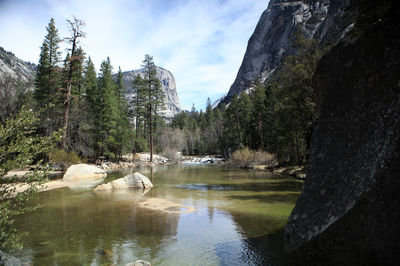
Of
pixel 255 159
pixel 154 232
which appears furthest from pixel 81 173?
pixel 255 159

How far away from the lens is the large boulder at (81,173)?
17.7 m

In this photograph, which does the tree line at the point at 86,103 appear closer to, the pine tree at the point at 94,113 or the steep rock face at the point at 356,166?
the pine tree at the point at 94,113

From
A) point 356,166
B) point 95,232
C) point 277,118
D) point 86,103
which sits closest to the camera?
point 356,166

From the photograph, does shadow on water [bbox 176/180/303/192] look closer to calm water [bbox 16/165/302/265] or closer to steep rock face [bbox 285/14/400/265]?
calm water [bbox 16/165/302/265]

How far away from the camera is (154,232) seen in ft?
23.1

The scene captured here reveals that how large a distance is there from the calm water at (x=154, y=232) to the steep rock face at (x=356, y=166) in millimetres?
1479

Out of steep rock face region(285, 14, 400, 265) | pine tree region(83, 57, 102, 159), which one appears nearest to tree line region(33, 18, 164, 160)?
pine tree region(83, 57, 102, 159)

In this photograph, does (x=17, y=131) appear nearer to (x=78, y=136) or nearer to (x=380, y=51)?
(x=380, y=51)

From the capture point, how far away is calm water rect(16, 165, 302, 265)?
5.43m

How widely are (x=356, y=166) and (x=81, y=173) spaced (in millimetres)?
18553

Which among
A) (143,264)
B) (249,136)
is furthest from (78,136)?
(249,136)

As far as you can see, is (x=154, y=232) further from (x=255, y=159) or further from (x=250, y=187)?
(x=255, y=159)

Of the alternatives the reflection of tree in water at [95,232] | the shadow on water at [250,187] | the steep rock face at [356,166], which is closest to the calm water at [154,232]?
the reflection of tree in water at [95,232]

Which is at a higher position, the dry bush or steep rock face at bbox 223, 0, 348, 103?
steep rock face at bbox 223, 0, 348, 103
